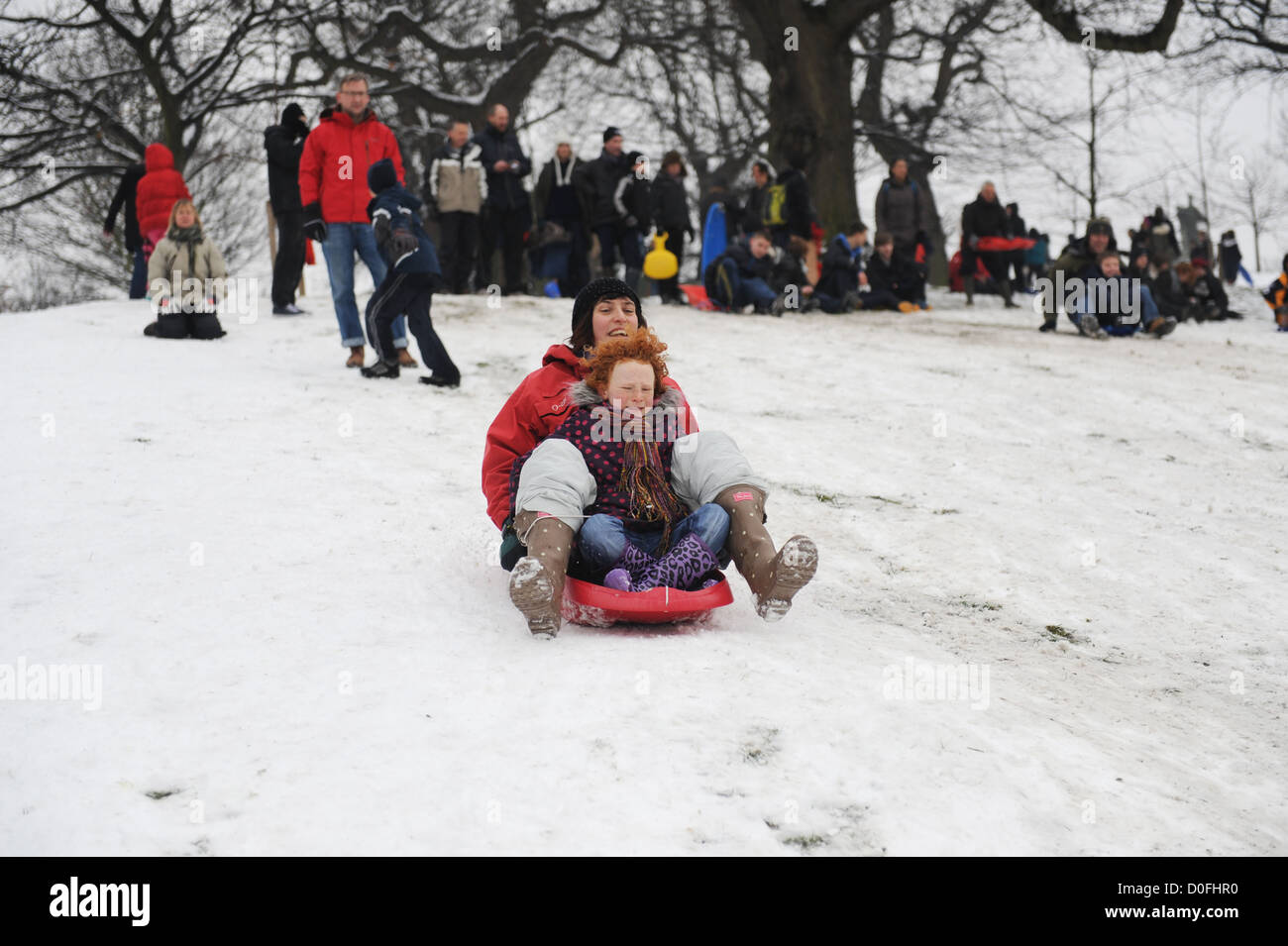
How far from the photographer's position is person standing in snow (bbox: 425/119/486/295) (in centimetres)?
1075

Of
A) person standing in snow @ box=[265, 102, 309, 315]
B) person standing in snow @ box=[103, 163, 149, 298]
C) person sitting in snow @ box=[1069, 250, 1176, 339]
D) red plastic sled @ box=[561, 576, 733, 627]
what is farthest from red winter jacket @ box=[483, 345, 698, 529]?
person standing in snow @ box=[103, 163, 149, 298]

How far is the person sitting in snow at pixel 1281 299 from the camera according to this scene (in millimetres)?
13812

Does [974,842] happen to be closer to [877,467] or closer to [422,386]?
[877,467]

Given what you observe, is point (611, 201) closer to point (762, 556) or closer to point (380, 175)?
point (380, 175)

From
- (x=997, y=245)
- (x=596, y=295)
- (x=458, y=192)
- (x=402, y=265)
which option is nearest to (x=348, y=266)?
(x=402, y=265)

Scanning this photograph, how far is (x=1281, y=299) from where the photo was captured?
14.0 metres

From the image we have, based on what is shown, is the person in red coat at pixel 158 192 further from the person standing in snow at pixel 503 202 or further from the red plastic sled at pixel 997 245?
the red plastic sled at pixel 997 245

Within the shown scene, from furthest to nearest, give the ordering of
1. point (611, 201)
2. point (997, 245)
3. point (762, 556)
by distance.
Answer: point (997, 245) → point (611, 201) → point (762, 556)

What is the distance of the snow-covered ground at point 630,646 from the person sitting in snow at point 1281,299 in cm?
760

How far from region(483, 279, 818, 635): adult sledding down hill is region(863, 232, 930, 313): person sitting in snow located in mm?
8777

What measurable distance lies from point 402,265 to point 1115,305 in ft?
24.5

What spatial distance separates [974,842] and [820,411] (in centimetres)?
507

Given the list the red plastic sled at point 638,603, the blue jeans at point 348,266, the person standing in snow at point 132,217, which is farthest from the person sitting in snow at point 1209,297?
the red plastic sled at point 638,603

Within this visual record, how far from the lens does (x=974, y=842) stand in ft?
7.91
